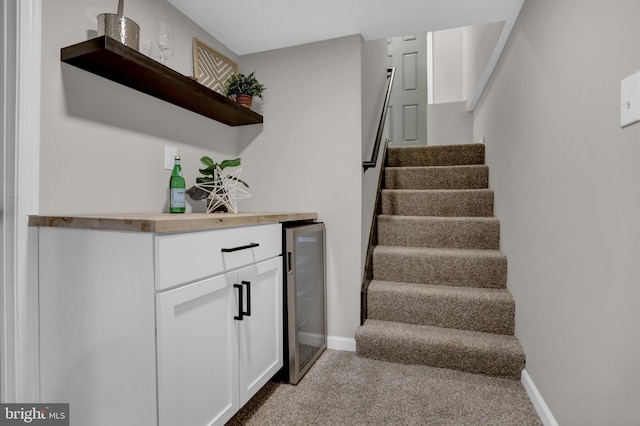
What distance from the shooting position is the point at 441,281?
2.25 meters

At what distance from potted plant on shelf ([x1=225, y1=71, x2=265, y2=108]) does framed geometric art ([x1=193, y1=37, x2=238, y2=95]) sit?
8cm

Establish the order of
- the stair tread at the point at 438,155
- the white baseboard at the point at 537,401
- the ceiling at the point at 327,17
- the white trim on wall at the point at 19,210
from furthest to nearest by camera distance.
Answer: the stair tread at the point at 438,155, the ceiling at the point at 327,17, the white baseboard at the point at 537,401, the white trim on wall at the point at 19,210

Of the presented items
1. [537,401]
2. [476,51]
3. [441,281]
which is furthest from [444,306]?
[476,51]

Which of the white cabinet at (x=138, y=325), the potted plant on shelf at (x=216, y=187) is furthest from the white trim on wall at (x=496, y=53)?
the white cabinet at (x=138, y=325)

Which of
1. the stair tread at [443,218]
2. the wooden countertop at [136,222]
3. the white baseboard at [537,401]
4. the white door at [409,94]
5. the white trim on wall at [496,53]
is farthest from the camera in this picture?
the white door at [409,94]

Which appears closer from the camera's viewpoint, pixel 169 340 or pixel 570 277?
pixel 169 340

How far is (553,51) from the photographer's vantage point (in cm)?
139

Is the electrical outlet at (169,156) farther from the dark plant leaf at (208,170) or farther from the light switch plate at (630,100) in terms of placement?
the light switch plate at (630,100)

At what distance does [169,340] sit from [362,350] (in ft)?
4.26

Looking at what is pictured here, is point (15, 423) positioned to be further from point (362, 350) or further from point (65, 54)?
point (362, 350)

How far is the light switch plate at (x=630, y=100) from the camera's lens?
32.5 inches

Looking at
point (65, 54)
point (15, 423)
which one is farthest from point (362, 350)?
point (65, 54)

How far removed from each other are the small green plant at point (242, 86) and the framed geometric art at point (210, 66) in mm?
77

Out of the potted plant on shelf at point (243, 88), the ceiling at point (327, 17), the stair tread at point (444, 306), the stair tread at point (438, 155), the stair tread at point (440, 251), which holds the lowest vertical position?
the stair tread at point (444, 306)
